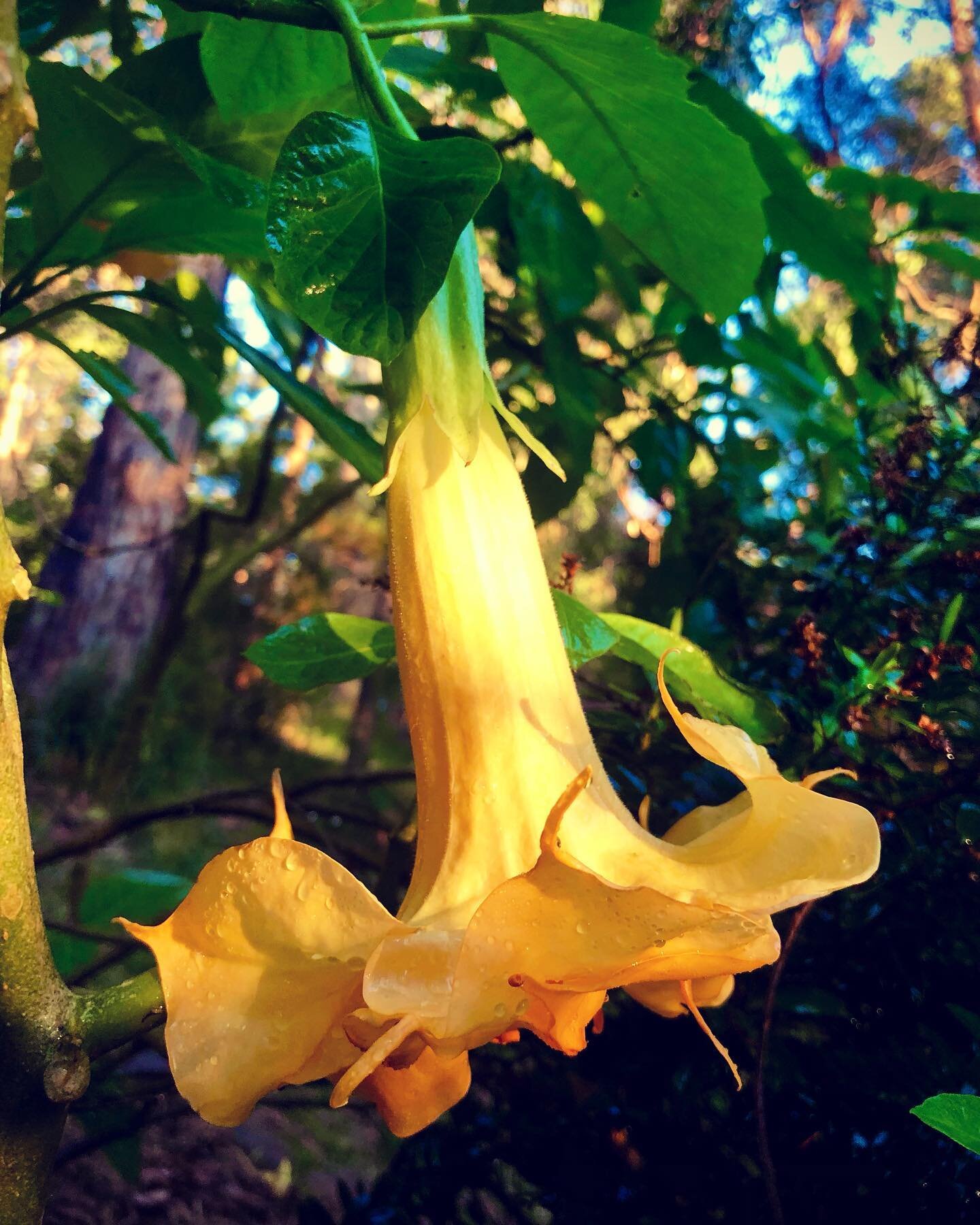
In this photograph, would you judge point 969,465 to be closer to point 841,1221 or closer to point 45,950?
point 841,1221

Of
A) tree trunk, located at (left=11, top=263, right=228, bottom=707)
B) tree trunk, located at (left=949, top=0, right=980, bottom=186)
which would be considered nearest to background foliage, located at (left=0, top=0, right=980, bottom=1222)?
tree trunk, located at (left=11, top=263, right=228, bottom=707)

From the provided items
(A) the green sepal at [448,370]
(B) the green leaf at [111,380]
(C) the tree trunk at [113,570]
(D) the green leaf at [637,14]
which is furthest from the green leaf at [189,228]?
(C) the tree trunk at [113,570]

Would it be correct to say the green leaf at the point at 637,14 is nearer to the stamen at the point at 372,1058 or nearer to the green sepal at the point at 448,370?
the green sepal at the point at 448,370

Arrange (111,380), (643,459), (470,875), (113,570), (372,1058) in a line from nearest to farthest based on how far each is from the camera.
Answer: (372,1058) < (470,875) < (111,380) < (643,459) < (113,570)

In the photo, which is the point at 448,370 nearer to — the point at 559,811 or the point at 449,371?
the point at 449,371

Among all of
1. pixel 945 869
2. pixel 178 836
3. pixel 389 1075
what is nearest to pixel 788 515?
pixel 945 869

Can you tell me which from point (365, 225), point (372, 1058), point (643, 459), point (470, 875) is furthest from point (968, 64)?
point (372, 1058)
